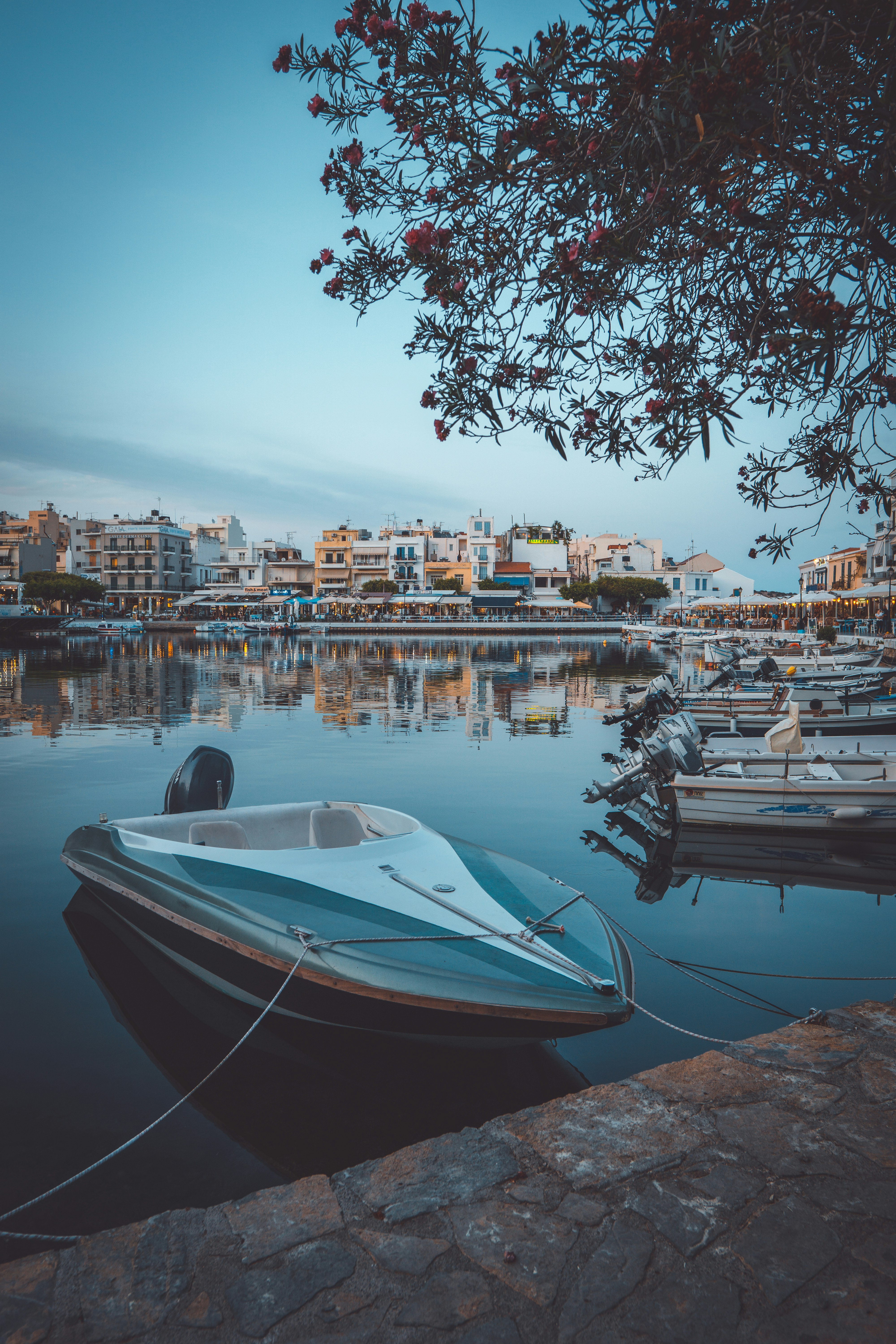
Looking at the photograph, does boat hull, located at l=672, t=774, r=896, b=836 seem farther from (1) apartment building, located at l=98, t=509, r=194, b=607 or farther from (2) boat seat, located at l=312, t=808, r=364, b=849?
(1) apartment building, located at l=98, t=509, r=194, b=607

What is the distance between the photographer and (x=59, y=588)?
92.9m

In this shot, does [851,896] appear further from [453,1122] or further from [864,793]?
[453,1122]

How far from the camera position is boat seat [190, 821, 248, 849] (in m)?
7.44

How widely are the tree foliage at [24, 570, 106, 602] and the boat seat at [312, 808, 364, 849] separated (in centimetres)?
9502

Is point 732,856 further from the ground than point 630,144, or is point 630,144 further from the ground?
point 630,144

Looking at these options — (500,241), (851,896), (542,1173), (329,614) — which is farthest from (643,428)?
(329,614)

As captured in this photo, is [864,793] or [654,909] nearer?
[654,909]

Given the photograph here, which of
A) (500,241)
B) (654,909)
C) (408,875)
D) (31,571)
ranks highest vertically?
(31,571)

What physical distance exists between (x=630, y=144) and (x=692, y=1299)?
5.13m

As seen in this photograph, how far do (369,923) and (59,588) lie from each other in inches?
3909

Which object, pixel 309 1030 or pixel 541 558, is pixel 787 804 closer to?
pixel 309 1030

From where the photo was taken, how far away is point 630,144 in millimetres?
4109

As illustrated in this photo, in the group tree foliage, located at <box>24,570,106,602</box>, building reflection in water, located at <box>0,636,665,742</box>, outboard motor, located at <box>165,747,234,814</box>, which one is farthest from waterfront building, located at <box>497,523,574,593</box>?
outboard motor, located at <box>165,747,234,814</box>


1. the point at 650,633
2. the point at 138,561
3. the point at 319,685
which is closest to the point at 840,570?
the point at 650,633
